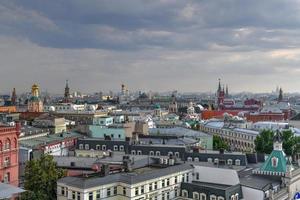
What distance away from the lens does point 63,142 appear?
388 feet

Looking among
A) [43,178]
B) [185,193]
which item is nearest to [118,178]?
[185,193]

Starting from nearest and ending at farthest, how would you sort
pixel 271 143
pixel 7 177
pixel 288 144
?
pixel 7 177 → pixel 288 144 → pixel 271 143

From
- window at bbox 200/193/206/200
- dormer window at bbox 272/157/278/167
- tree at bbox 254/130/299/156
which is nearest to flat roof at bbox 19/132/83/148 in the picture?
tree at bbox 254/130/299/156

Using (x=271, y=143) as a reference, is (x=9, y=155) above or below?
above

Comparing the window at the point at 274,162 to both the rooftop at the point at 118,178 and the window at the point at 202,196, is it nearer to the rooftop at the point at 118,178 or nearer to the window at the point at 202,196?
the window at the point at 202,196

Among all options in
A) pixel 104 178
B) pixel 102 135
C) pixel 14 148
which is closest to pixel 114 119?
pixel 102 135

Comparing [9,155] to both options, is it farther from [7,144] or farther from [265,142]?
[265,142]

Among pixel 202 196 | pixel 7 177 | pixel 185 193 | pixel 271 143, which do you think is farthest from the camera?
pixel 271 143

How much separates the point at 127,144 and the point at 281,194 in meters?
41.1

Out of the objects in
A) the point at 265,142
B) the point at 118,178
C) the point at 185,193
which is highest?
the point at 118,178

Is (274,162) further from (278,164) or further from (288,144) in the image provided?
(288,144)

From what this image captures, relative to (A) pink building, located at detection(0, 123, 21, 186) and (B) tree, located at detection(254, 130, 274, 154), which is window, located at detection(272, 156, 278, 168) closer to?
(B) tree, located at detection(254, 130, 274, 154)

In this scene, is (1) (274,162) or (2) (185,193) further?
(1) (274,162)

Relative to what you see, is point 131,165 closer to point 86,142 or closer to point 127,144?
point 127,144
